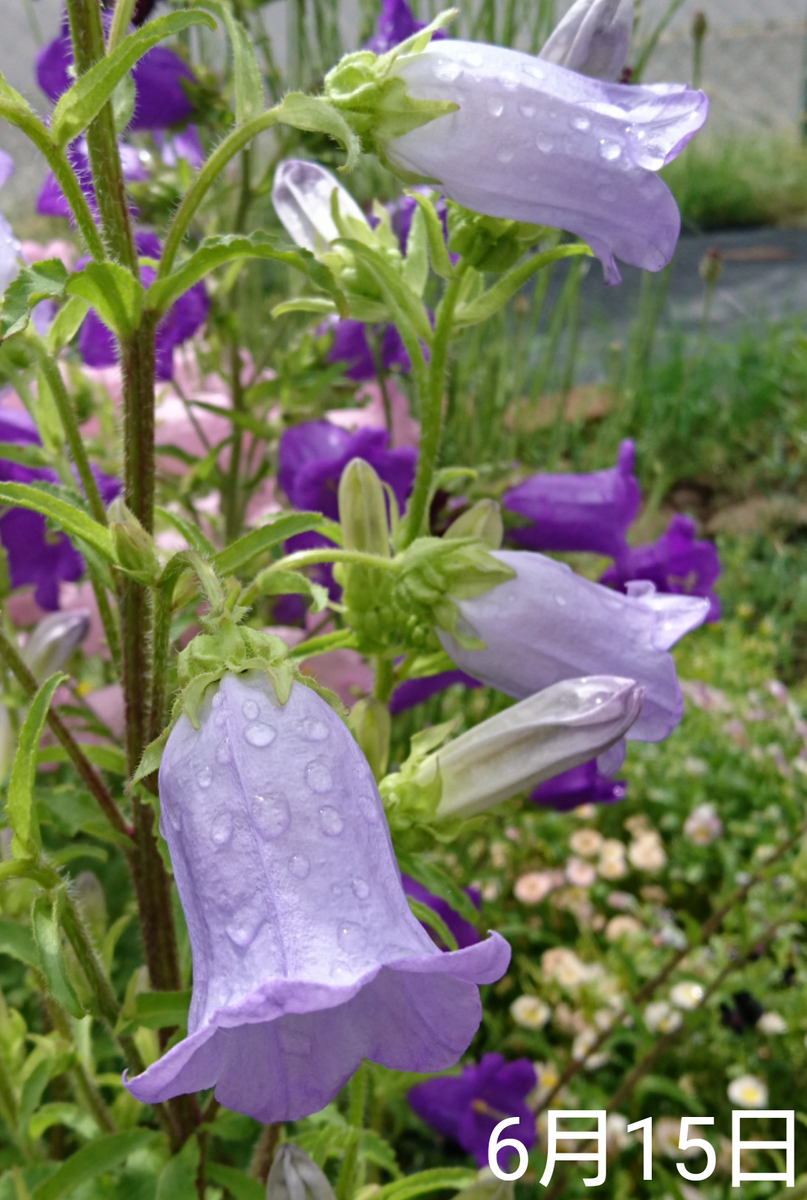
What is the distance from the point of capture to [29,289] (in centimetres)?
50

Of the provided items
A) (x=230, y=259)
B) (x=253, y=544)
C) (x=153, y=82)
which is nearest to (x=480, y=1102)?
(x=253, y=544)

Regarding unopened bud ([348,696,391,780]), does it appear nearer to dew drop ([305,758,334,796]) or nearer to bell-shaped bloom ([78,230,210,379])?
dew drop ([305,758,334,796])

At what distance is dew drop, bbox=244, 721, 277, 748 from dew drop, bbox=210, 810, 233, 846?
3cm

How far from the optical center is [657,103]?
1.89 ft

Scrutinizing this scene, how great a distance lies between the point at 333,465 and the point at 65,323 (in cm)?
38

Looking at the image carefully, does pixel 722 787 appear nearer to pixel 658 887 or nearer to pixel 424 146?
pixel 658 887

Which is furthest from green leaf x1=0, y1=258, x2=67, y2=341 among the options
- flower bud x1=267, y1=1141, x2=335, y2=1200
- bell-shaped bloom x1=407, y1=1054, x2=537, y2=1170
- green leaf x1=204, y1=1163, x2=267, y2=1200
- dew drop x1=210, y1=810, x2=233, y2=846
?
bell-shaped bloom x1=407, y1=1054, x2=537, y2=1170

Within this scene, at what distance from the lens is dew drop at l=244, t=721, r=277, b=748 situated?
45 cm

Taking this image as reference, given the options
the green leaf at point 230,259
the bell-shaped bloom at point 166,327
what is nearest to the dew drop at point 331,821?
the green leaf at point 230,259

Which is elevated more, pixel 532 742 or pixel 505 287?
pixel 505 287

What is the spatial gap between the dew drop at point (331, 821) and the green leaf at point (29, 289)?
241 millimetres

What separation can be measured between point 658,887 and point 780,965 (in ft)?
1.00

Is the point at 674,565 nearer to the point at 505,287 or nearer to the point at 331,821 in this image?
the point at 505,287

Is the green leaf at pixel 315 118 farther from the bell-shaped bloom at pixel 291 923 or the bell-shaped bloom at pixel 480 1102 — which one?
the bell-shaped bloom at pixel 480 1102
